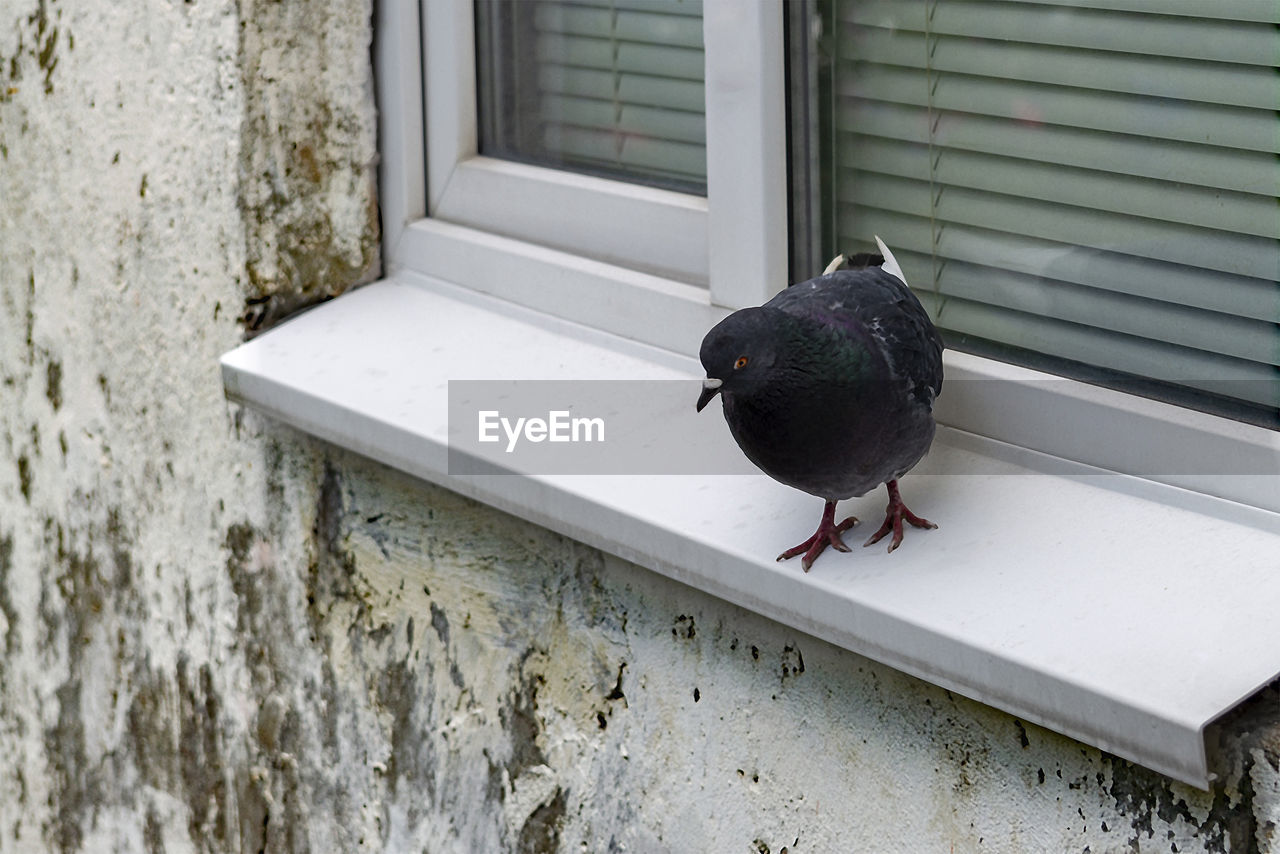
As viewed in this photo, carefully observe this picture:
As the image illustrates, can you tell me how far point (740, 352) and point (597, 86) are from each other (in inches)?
27.6

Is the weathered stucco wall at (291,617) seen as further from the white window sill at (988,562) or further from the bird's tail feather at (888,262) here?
the bird's tail feather at (888,262)

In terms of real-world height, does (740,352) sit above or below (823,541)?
above

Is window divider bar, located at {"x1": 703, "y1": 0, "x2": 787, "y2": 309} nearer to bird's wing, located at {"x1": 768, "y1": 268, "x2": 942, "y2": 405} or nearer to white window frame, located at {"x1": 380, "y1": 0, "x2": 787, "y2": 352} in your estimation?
white window frame, located at {"x1": 380, "y1": 0, "x2": 787, "y2": 352}

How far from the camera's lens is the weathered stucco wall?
3.81 ft

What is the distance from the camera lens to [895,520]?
1.10m

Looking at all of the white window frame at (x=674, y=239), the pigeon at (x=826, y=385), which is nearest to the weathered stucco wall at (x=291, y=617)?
the white window frame at (x=674, y=239)

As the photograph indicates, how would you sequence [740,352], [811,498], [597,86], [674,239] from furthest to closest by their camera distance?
[597,86] < [674,239] < [811,498] < [740,352]

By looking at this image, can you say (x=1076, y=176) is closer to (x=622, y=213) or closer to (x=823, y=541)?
(x=823, y=541)

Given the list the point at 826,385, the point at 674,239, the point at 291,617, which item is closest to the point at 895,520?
the point at 826,385

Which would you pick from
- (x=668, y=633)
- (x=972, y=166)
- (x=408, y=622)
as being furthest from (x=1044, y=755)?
(x=408, y=622)

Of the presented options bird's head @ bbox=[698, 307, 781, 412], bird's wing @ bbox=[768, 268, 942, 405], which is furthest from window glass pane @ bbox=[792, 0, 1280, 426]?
bird's head @ bbox=[698, 307, 781, 412]

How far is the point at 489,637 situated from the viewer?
1483 mm

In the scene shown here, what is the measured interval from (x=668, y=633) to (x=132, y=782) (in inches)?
41.4

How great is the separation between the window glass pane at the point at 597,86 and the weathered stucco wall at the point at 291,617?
168mm
